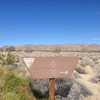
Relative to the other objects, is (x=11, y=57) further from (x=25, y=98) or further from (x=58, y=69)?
(x=58, y=69)

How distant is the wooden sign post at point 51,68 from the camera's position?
23.8 feet

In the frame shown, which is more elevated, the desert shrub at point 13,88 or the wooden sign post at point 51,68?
the wooden sign post at point 51,68

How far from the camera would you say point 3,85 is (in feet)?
33.0

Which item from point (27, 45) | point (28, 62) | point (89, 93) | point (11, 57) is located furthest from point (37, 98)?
point (27, 45)

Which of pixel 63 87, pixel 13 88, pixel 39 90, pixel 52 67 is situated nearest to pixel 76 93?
pixel 63 87

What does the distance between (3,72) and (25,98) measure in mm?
1711

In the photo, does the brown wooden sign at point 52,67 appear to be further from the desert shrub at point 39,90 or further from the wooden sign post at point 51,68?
the desert shrub at point 39,90

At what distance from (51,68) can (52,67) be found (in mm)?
34

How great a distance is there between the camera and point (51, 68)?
7.38 meters

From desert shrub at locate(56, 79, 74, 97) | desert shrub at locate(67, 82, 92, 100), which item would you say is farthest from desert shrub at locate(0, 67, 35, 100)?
desert shrub at locate(67, 82, 92, 100)

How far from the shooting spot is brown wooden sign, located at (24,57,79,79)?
726 cm

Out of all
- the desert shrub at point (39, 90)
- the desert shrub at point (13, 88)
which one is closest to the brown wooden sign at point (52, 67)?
the desert shrub at point (13, 88)

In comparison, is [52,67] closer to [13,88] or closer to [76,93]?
[13,88]

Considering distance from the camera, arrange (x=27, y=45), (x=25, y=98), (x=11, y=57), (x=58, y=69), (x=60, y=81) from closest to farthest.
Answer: (x=58, y=69) → (x=25, y=98) → (x=60, y=81) → (x=11, y=57) → (x=27, y=45)
